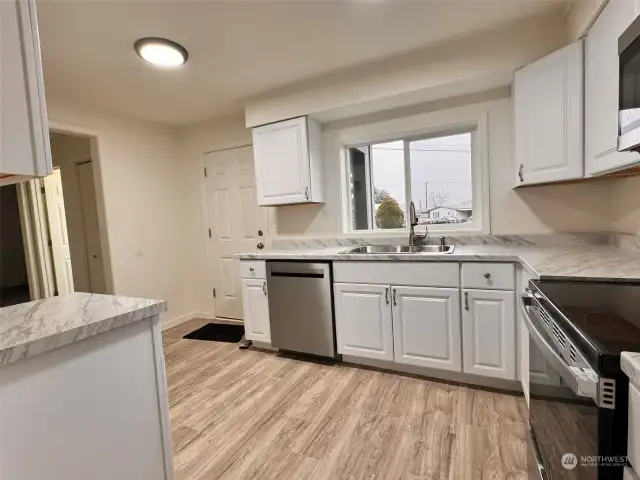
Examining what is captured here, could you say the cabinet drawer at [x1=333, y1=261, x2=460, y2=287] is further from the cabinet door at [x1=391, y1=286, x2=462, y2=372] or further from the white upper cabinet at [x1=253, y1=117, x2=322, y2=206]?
the white upper cabinet at [x1=253, y1=117, x2=322, y2=206]

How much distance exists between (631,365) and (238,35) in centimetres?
244

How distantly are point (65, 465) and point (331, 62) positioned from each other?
8.84ft

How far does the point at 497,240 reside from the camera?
251 centimetres

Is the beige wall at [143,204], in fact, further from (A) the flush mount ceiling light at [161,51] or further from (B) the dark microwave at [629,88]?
(B) the dark microwave at [629,88]

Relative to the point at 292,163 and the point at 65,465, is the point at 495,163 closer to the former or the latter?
the point at 292,163

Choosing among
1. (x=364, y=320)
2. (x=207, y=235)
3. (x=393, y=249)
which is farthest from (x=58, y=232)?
(x=393, y=249)

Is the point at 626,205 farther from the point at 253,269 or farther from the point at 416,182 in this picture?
the point at 253,269

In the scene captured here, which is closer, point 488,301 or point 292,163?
point 488,301

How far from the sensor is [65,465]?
909 millimetres

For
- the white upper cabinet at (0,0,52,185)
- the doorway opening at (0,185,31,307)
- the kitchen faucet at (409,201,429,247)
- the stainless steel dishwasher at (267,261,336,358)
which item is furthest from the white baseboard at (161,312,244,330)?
the doorway opening at (0,185,31,307)

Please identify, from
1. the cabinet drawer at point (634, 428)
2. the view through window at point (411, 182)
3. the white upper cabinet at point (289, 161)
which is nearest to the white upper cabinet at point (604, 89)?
the view through window at point (411, 182)

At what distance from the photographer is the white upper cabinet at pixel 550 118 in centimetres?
181

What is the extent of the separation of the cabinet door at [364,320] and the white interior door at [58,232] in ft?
11.7

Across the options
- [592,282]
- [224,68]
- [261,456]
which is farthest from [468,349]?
[224,68]
